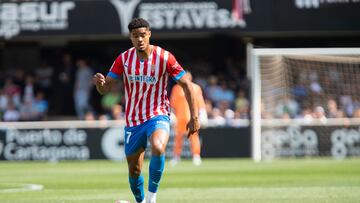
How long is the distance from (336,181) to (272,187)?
5.17 feet

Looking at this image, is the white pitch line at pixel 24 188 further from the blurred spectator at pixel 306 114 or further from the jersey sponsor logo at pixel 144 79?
the blurred spectator at pixel 306 114

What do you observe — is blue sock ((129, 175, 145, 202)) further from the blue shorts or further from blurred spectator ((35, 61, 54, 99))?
blurred spectator ((35, 61, 54, 99))

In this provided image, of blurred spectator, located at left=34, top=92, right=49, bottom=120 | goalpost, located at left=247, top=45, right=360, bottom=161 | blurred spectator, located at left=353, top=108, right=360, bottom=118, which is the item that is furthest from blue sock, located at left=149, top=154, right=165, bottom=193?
blurred spectator, located at left=34, top=92, right=49, bottom=120

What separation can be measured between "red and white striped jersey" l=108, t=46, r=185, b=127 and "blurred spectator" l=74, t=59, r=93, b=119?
17251 mm

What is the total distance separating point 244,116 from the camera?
79.5 feet

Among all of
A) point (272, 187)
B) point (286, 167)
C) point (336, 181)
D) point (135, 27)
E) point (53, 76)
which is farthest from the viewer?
point (53, 76)

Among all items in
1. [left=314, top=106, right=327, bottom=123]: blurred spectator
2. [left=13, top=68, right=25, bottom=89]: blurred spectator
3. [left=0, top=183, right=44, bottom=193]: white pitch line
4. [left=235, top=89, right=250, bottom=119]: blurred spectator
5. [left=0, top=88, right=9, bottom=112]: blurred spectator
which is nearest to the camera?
[left=0, top=183, right=44, bottom=193]: white pitch line

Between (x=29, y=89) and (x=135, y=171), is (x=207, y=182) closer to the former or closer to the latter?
(x=135, y=171)

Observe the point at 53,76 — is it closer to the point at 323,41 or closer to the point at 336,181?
the point at 323,41

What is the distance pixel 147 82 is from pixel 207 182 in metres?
5.63

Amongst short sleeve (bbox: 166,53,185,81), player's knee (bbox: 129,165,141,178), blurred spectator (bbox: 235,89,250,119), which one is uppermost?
short sleeve (bbox: 166,53,185,81)

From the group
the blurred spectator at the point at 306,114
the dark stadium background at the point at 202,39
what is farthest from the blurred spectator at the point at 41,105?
the blurred spectator at the point at 306,114

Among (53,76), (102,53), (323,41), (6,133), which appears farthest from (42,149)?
(323,41)

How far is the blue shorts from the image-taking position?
9547 mm
